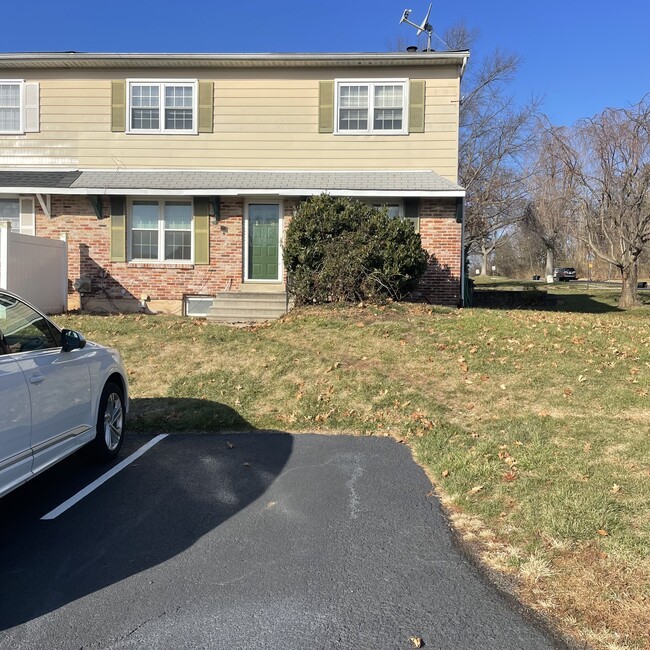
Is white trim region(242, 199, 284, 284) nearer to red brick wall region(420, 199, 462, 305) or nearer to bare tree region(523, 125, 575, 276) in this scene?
red brick wall region(420, 199, 462, 305)

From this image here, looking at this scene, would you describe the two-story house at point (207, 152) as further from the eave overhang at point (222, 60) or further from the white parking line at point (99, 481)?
the white parking line at point (99, 481)

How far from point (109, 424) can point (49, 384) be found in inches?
52.1

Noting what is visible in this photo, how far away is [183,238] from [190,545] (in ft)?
39.3

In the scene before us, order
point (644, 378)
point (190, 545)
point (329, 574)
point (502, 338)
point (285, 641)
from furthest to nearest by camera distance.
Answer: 1. point (502, 338)
2. point (644, 378)
3. point (190, 545)
4. point (329, 574)
5. point (285, 641)

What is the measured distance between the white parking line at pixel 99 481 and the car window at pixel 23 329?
46.9 inches

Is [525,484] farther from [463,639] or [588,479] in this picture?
[463,639]

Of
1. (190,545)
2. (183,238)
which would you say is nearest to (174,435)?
(190,545)

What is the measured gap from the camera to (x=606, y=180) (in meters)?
20.6

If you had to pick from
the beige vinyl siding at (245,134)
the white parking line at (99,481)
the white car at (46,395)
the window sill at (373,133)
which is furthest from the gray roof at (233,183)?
the white car at (46,395)

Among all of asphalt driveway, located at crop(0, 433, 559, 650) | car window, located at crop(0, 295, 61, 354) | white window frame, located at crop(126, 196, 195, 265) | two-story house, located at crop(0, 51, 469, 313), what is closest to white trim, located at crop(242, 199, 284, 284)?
two-story house, located at crop(0, 51, 469, 313)

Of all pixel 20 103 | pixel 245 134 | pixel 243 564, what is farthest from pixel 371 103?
pixel 243 564

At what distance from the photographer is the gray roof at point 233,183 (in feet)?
44.8

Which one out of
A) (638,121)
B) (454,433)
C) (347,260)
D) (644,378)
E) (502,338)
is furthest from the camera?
(638,121)

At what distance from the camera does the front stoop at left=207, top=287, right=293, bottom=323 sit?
13.1 meters
